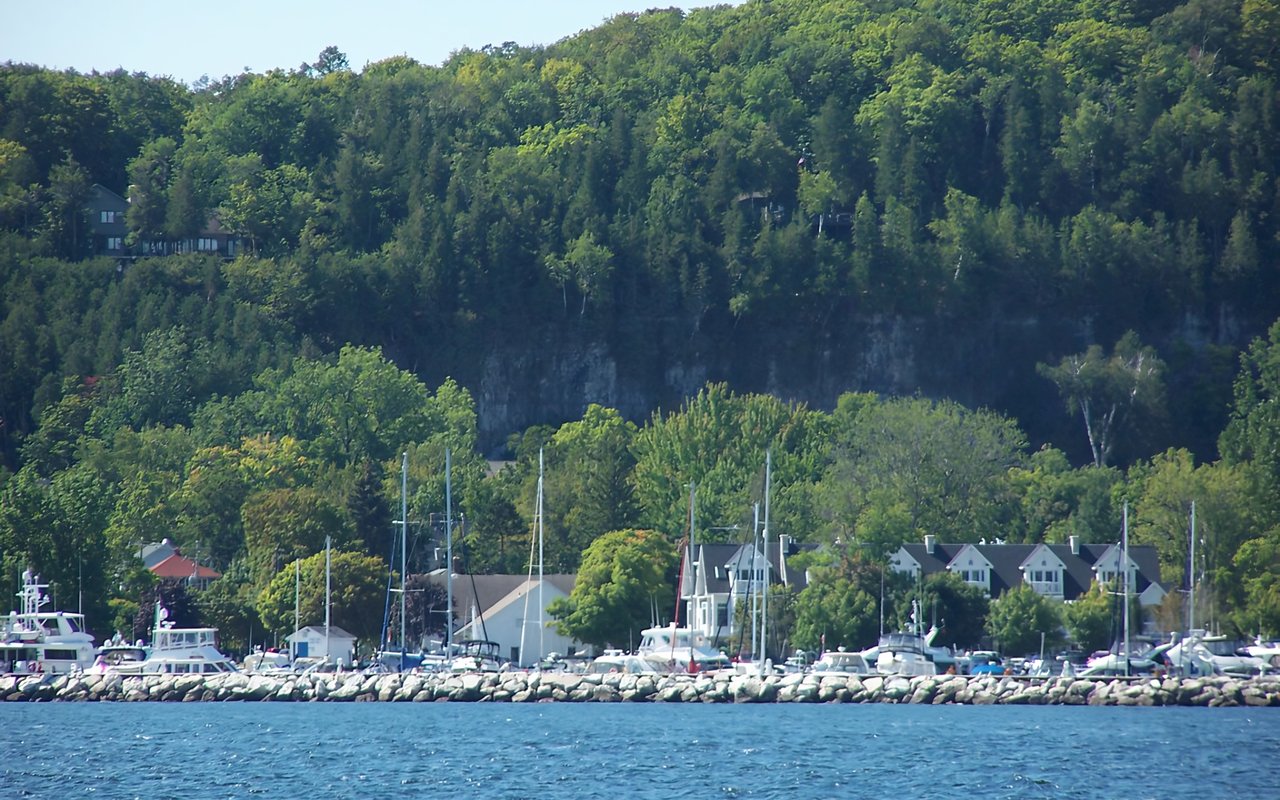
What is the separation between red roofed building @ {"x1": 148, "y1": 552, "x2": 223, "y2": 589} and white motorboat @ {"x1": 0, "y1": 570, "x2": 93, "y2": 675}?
19.2 m

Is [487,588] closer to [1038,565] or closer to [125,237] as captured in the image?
[1038,565]

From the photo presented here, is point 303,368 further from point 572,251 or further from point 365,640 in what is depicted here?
point 365,640

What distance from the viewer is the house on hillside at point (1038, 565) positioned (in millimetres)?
95375

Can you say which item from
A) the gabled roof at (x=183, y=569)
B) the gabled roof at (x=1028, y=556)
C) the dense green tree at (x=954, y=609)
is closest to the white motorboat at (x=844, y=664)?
the dense green tree at (x=954, y=609)

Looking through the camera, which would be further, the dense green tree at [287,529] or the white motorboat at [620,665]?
the dense green tree at [287,529]

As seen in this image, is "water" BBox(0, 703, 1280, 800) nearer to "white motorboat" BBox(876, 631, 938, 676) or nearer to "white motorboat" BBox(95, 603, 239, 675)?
"white motorboat" BBox(876, 631, 938, 676)

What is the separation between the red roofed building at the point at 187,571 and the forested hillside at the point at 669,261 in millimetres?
7670

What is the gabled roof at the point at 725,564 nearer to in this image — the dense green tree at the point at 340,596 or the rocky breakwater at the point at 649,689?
the dense green tree at the point at 340,596

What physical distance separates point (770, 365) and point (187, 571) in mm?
43435

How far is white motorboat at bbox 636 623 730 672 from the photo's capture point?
80875mm

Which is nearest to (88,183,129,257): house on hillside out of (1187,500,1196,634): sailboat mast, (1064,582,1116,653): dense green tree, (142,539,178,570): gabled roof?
(142,539,178,570): gabled roof

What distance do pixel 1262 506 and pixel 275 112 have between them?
263 feet

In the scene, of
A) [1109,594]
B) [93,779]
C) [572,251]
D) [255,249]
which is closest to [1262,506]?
[1109,594]

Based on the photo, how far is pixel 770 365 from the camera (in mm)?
134750
